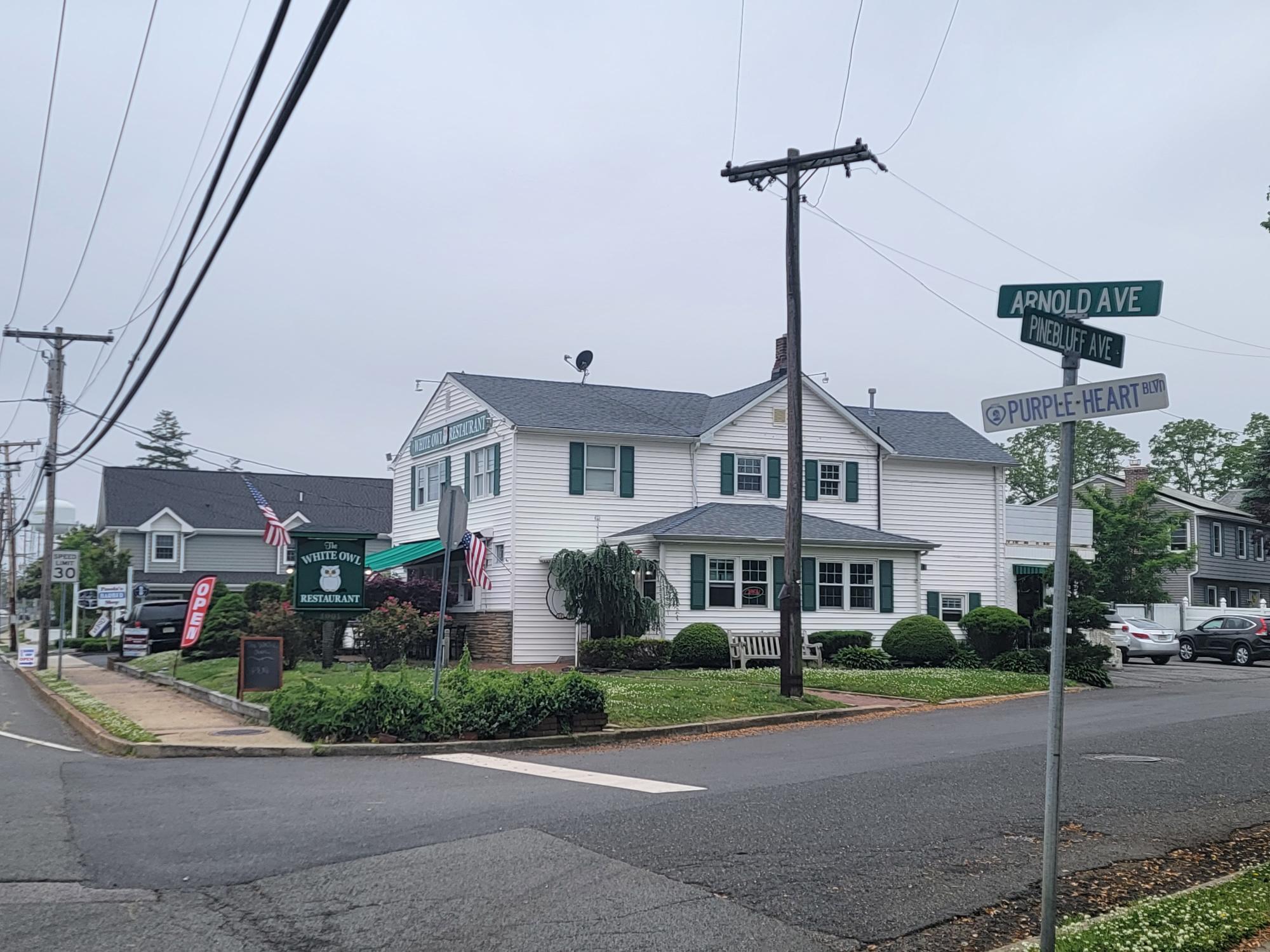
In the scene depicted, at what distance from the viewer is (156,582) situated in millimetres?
55031

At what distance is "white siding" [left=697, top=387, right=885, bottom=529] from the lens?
33.0 meters

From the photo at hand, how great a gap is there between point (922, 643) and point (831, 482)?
7.65 m

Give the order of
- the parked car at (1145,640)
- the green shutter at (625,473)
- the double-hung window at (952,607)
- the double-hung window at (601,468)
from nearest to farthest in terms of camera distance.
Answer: the double-hung window at (601,468) < the green shutter at (625,473) < the double-hung window at (952,607) < the parked car at (1145,640)

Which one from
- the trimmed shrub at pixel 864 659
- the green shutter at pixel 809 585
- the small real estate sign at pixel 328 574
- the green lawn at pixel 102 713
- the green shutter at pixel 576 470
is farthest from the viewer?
the green shutter at pixel 809 585

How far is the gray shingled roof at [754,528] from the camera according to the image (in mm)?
29766

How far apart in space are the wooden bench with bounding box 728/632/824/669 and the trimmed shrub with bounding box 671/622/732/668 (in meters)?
0.23

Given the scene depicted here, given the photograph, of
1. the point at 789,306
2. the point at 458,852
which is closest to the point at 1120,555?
the point at 789,306

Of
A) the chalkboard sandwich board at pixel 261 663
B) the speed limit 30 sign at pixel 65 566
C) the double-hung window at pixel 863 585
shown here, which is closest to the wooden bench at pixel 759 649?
the double-hung window at pixel 863 585

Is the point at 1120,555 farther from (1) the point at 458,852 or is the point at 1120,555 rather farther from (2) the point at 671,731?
(1) the point at 458,852

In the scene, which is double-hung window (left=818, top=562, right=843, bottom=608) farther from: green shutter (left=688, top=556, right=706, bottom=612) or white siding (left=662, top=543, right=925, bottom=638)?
green shutter (left=688, top=556, right=706, bottom=612)

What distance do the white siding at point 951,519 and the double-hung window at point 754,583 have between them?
5512mm

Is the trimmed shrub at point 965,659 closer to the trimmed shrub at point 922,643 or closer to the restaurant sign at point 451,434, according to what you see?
the trimmed shrub at point 922,643

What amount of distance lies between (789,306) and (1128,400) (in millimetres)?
14006

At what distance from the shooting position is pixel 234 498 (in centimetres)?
5953
